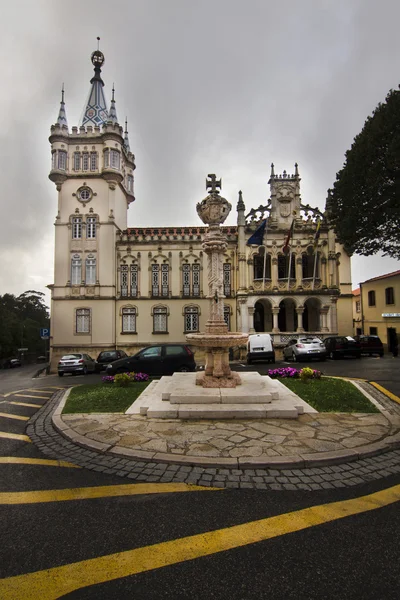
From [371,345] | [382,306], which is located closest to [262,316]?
[371,345]

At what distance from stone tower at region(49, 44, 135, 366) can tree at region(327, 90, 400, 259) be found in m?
20.2

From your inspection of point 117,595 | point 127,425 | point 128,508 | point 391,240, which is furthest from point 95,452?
point 391,240

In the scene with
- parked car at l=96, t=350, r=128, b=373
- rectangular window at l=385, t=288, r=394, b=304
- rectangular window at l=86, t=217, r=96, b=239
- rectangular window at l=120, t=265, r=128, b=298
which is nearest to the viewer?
parked car at l=96, t=350, r=128, b=373

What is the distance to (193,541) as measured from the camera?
2.98 metres

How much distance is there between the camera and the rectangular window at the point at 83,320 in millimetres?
28859

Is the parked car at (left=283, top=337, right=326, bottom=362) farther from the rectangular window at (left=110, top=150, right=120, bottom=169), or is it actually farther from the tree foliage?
the tree foliage

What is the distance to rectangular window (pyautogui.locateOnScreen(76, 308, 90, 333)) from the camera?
94.7 ft

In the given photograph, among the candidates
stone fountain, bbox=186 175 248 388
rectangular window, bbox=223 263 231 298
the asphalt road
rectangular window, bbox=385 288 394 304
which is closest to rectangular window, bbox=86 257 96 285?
rectangular window, bbox=223 263 231 298

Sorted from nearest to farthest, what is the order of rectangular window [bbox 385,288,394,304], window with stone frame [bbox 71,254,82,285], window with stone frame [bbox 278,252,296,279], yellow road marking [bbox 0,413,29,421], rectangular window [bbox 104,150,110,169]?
yellow road marking [bbox 0,413,29,421] < rectangular window [bbox 104,150,110,169] < window with stone frame [bbox 71,254,82,285] < rectangular window [bbox 385,288,394,304] < window with stone frame [bbox 278,252,296,279]

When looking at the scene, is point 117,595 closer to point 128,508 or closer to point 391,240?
point 128,508

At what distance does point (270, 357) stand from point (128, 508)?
17913 millimetres

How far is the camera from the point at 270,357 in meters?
20.6

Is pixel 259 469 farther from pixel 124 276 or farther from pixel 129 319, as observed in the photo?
pixel 124 276

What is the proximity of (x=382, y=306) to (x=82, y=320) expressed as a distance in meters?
29.4
